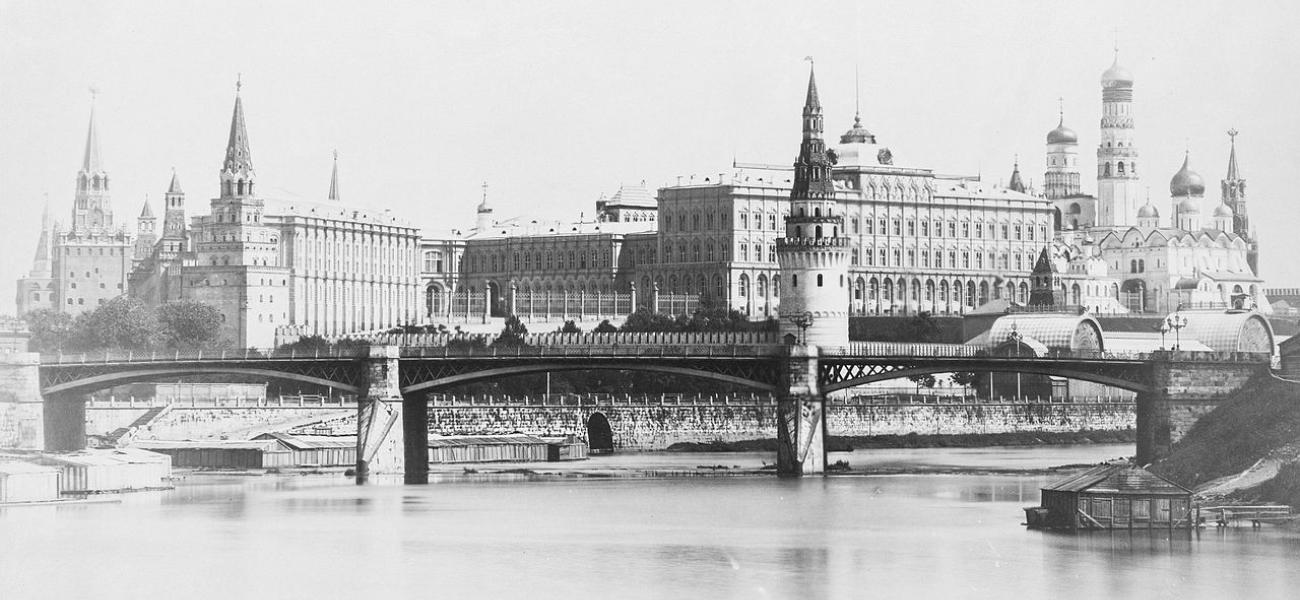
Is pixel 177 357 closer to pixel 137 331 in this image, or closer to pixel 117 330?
pixel 117 330

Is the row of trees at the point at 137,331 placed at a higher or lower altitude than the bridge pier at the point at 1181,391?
higher

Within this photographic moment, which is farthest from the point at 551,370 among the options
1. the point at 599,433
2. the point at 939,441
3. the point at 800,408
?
the point at 939,441

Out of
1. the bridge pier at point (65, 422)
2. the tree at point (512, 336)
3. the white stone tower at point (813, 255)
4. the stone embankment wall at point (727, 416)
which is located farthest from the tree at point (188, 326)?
the bridge pier at point (65, 422)

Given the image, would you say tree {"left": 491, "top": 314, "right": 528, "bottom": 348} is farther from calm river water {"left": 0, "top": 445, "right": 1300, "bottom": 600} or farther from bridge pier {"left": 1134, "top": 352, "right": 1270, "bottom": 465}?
calm river water {"left": 0, "top": 445, "right": 1300, "bottom": 600}

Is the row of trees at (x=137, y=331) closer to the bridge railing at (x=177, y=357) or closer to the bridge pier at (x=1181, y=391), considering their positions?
the bridge railing at (x=177, y=357)

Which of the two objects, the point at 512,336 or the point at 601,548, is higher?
the point at 512,336

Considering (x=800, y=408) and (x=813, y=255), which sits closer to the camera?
(x=800, y=408)

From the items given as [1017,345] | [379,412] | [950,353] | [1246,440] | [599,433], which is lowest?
[1246,440]
